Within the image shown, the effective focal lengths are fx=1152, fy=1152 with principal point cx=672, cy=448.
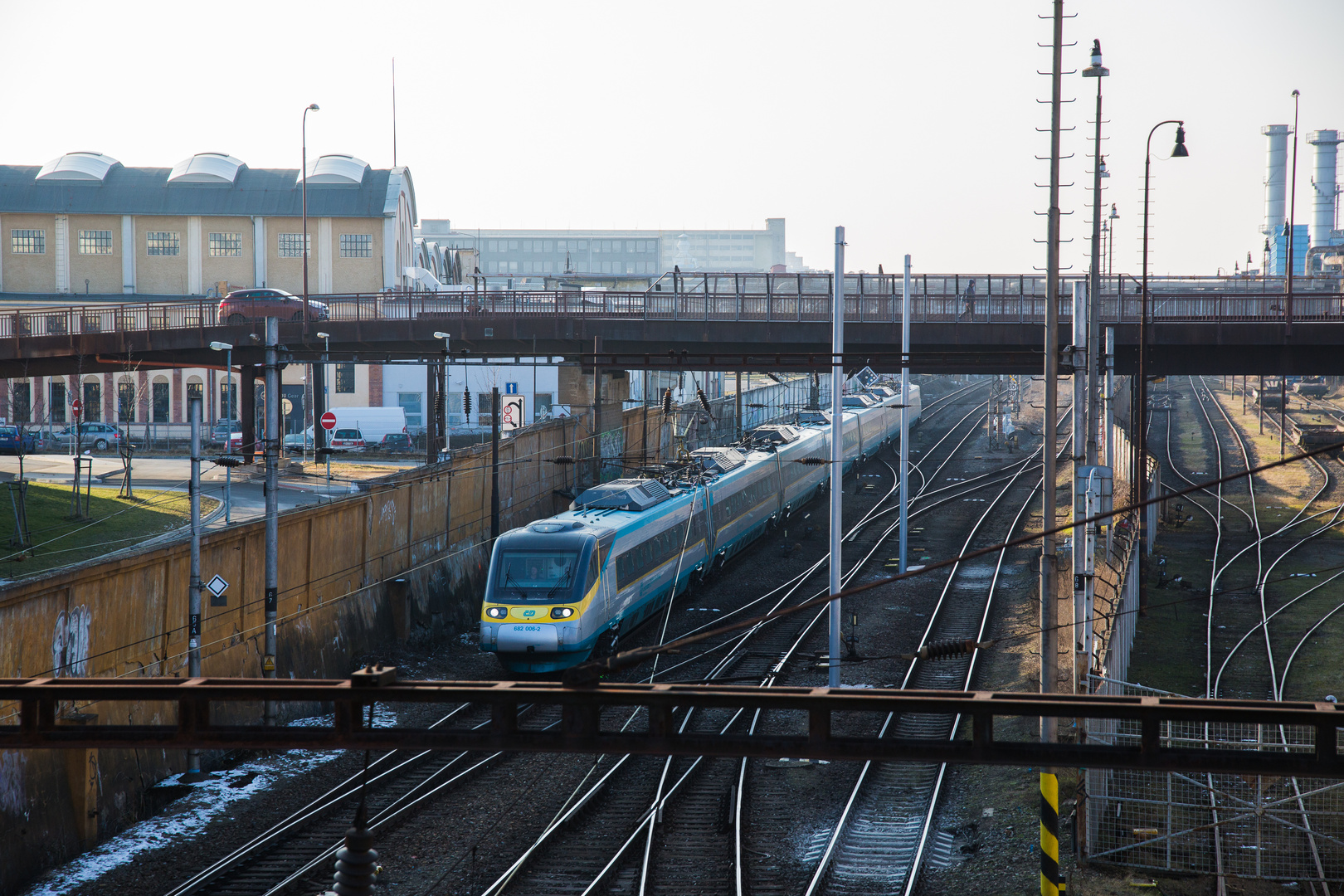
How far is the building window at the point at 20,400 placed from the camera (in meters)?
51.6

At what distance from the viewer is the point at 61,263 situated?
6131 cm

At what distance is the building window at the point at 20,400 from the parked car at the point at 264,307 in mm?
13719

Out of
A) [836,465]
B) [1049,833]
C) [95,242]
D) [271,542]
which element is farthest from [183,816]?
[95,242]

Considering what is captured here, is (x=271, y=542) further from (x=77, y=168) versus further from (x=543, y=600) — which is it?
(x=77, y=168)

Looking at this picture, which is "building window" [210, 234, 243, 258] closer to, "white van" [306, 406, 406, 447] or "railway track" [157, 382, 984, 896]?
A: "white van" [306, 406, 406, 447]

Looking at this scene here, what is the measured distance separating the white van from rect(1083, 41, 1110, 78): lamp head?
37.0m

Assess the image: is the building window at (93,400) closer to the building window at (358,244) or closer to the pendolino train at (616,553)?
the building window at (358,244)

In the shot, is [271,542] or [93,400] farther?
[93,400]

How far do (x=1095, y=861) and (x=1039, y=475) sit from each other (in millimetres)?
35466

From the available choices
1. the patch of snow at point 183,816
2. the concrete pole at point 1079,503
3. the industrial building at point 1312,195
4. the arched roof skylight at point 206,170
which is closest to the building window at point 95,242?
the arched roof skylight at point 206,170

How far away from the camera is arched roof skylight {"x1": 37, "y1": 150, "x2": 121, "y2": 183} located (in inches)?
2442

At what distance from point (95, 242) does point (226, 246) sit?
6798 mm

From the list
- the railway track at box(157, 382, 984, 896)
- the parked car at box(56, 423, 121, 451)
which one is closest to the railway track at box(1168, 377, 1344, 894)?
the railway track at box(157, 382, 984, 896)

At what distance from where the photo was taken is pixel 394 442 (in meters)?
50.0
